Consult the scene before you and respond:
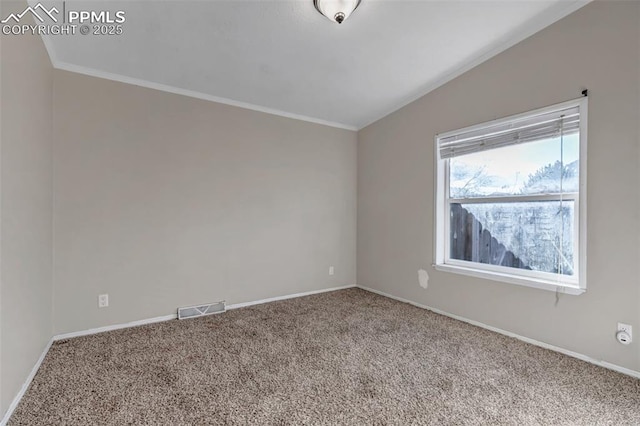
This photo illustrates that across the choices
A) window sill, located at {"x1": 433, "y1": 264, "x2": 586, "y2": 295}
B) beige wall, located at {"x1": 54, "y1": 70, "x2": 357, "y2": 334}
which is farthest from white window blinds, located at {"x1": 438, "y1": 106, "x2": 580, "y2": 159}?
beige wall, located at {"x1": 54, "y1": 70, "x2": 357, "y2": 334}

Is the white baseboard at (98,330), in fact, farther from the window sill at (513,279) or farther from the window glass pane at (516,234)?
the window glass pane at (516,234)

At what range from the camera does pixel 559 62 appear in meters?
2.32

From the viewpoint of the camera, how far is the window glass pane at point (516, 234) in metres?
2.38

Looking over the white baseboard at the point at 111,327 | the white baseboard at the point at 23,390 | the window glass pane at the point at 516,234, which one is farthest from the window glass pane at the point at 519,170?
the white baseboard at the point at 23,390

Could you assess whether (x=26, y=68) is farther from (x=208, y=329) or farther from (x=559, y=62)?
(x=559, y=62)

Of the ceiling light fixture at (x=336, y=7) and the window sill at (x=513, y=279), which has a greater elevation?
the ceiling light fixture at (x=336, y=7)

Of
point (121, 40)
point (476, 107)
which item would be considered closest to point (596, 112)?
point (476, 107)

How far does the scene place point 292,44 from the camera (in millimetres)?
2449

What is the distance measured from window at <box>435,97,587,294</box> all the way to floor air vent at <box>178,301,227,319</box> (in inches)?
96.5

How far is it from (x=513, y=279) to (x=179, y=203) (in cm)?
331

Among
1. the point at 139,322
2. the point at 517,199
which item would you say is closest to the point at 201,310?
the point at 139,322

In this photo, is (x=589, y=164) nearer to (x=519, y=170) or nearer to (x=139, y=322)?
(x=519, y=170)

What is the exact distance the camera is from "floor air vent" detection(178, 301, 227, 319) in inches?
118

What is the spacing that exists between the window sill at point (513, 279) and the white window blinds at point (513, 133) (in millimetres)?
1216
